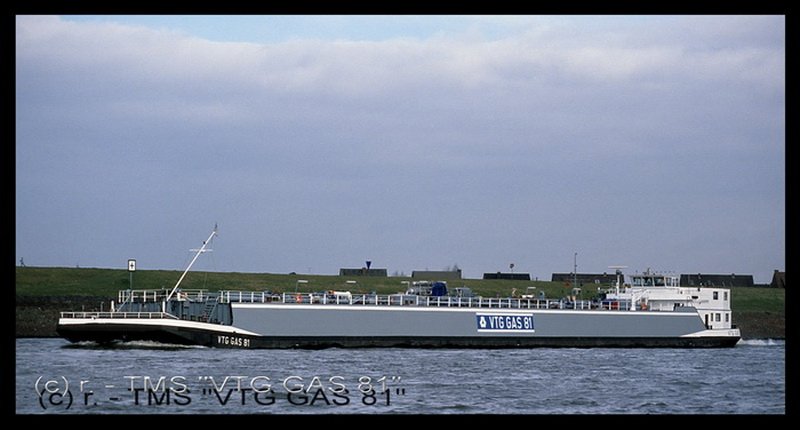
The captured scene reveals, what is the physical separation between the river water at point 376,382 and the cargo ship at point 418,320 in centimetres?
150

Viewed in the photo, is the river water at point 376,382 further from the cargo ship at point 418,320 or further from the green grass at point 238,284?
the green grass at point 238,284

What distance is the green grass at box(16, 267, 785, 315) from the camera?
95.2 m

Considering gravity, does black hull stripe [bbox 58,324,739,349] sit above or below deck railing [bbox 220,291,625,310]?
below

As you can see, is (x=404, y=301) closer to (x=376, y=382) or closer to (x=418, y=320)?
(x=418, y=320)

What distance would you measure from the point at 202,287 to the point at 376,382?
206 ft

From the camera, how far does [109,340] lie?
58156mm

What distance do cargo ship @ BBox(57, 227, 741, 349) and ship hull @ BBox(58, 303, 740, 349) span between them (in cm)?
6

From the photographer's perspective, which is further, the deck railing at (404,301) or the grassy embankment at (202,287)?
the grassy embankment at (202,287)

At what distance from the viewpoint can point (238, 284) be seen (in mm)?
105062

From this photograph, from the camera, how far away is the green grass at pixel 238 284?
95250 millimetres

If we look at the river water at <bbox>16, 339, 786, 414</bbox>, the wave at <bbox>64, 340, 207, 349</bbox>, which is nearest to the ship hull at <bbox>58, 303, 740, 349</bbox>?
the wave at <bbox>64, 340, 207, 349</bbox>

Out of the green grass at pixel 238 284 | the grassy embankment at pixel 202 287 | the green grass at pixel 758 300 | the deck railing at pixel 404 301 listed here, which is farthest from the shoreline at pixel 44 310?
the green grass at pixel 758 300

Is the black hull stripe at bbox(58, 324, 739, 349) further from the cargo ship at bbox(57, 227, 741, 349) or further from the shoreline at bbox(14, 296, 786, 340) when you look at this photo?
the shoreline at bbox(14, 296, 786, 340)
